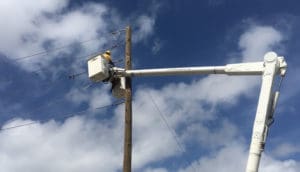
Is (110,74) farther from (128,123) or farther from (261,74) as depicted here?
(261,74)

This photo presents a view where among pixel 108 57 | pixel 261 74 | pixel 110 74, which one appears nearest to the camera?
pixel 261 74

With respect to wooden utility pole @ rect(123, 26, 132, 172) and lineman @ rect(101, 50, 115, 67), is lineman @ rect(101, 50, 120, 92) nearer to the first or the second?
lineman @ rect(101, 50, 115, 67)

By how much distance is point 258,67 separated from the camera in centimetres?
1162

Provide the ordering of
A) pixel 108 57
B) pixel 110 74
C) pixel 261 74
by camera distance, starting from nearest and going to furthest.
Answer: pixel 261 74 < pixel 110 74 < pixel 108 57

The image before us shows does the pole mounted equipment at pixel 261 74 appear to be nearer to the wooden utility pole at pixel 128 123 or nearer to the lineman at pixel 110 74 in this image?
the wooden utility pole at pixel 128 123

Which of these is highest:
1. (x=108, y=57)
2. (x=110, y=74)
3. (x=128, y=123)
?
(x=108, y=57)

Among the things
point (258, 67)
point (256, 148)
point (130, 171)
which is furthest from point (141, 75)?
point (256, 148)

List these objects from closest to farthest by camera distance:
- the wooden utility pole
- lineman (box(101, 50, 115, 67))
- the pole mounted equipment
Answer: the pole mounted equipment < the wooden utility pole < lineman (box(101, 50, 115, 67))

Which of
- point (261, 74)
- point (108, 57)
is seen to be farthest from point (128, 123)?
point (261, 74)

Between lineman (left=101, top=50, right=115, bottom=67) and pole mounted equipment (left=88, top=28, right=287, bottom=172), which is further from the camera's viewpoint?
lineman (left=101, top=50, right=115, bottom=67)

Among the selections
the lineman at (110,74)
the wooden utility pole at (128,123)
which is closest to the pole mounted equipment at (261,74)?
the wooden utility pole at (128,123)

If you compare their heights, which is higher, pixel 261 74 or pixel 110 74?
pixel 110 74

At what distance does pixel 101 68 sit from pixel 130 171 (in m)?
3.38

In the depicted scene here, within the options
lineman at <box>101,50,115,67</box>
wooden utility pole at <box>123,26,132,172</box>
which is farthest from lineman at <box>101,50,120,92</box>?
wooden utility pole at <box>123,26,132,172</box>
